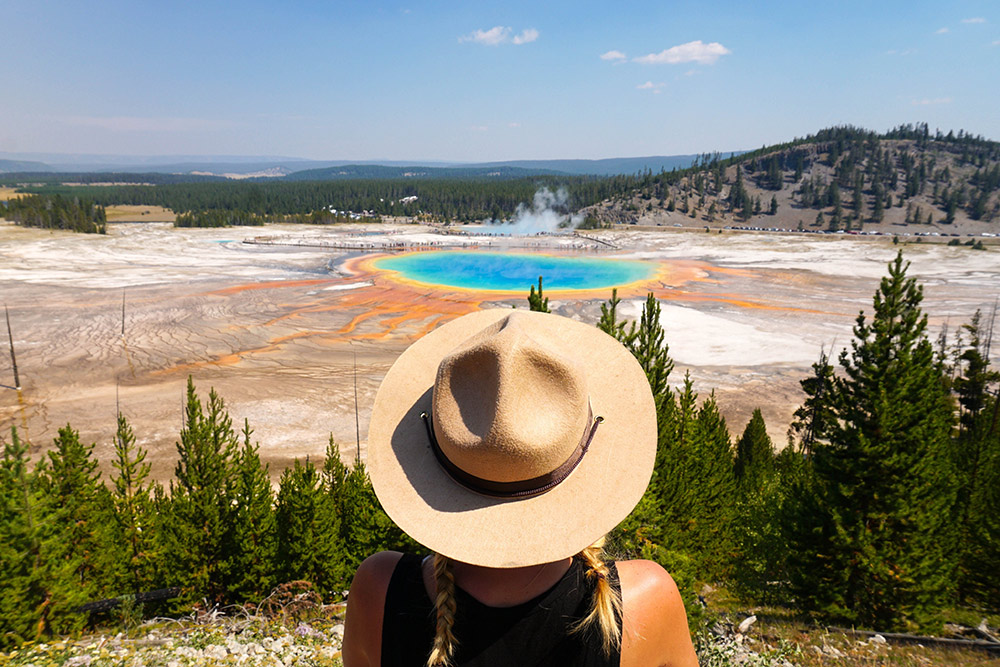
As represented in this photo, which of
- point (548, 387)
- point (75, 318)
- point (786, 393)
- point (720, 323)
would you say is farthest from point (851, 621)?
point (75, 318)

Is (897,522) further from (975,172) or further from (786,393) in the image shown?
(975,172)

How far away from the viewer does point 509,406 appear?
1.44m

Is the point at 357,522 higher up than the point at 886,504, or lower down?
lower down

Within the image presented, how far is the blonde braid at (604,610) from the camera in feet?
4.87

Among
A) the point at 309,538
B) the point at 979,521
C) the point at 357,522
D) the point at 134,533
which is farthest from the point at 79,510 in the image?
the point at 979,521

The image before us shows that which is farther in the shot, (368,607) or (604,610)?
(368,607)

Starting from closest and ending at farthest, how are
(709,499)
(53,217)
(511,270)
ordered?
(709,499), (511,270), (53,217)

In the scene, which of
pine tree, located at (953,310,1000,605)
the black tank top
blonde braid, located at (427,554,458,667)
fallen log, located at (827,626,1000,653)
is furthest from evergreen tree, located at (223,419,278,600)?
pine tree, located at (953,310,1000,605)

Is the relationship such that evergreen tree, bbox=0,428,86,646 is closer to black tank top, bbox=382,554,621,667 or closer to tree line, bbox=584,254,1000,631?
tree line, bbox=584,254,1000,631

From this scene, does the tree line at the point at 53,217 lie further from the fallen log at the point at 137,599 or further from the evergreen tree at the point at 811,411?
the evergreen tree at the point at 811,411

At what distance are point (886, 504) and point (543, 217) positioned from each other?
376ft

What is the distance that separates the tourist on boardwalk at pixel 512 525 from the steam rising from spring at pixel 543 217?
10010cm

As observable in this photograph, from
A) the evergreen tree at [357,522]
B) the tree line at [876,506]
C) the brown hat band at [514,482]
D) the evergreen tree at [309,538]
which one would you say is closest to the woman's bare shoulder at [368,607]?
the brown hat band at [514,482]

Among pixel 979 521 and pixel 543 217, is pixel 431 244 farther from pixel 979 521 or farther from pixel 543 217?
pixel 979 521
